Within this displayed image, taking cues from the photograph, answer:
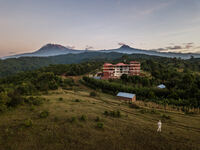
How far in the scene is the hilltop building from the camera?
47188 mm

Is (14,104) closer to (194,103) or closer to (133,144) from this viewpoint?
(133,144)

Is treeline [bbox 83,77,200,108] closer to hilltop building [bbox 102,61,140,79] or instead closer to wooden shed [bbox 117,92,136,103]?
wooden shed [bbox 117,92,136,103]

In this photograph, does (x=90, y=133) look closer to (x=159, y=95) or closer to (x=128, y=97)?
(x=128, y=97)

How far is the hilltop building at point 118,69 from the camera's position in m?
47.2

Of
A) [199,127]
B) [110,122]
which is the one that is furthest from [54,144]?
[199,127]

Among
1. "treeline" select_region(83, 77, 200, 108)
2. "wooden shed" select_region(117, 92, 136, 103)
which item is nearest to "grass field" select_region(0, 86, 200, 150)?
"treeline" select_region(83, 77, 200, 108)

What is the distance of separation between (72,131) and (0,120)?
26.7 feet

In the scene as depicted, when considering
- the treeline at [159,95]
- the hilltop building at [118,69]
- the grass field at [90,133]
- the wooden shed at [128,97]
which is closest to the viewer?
the grass field at [90,133]

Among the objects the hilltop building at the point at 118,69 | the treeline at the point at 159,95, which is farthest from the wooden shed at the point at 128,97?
the hilltop building at the point at 118,69

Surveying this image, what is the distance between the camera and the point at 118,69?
4928 cm

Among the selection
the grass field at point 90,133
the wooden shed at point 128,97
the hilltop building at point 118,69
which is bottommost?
the wooden shed at point 128,97

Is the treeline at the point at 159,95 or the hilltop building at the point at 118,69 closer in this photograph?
the treeline at the point at 159,95

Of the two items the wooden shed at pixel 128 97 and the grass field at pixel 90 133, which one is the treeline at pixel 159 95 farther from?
the grass field at pixel 90 133

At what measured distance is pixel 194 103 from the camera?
18141 millimetres
